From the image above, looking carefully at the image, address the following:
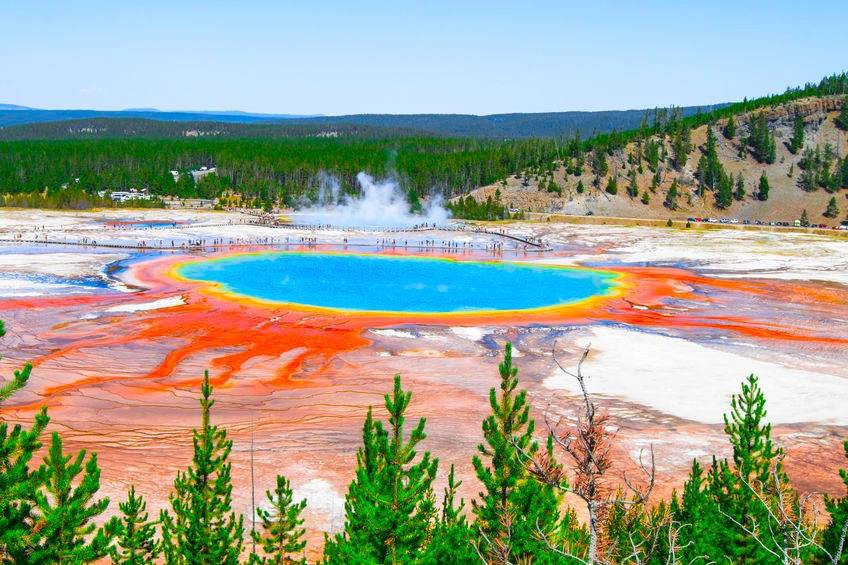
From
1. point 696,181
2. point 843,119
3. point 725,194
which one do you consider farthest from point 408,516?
point 843,119

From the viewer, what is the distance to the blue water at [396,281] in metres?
50.1

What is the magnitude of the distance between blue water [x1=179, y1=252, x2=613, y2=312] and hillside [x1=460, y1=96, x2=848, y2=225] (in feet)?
166

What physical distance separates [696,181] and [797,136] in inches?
893

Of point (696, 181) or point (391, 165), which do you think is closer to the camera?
point (696, 181)

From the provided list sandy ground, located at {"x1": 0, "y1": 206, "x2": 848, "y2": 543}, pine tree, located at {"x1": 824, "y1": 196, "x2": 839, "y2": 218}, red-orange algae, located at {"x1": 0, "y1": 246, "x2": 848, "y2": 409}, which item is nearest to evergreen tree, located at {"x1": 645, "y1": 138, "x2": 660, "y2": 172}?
pine tree, located at {"x1": 824, "y1": 196, "x2": 839, "y2": 218}

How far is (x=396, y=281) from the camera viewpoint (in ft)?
194

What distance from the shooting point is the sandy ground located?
24.8 meters

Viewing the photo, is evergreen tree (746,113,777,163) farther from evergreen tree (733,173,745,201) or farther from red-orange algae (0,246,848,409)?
red-orange algae (0,246,848,409)

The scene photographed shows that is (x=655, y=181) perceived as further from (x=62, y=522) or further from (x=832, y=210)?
(x=62, y=522)

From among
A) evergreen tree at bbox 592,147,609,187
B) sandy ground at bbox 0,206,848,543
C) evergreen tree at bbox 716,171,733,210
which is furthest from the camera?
evergreen tree at bbox 592,147,609,187

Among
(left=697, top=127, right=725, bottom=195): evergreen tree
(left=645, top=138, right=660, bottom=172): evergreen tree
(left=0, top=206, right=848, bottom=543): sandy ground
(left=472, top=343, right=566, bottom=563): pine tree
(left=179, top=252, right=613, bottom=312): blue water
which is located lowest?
(left=0, top=206, right=848, bottom=543): sandy ground

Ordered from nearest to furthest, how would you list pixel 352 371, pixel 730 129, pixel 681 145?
pixel 352 371 → pixel 681 145 → pixel 730 129

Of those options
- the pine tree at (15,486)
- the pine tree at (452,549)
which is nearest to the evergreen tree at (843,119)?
the pine tree at (452,549)

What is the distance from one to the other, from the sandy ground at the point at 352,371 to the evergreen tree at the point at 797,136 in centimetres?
8234
